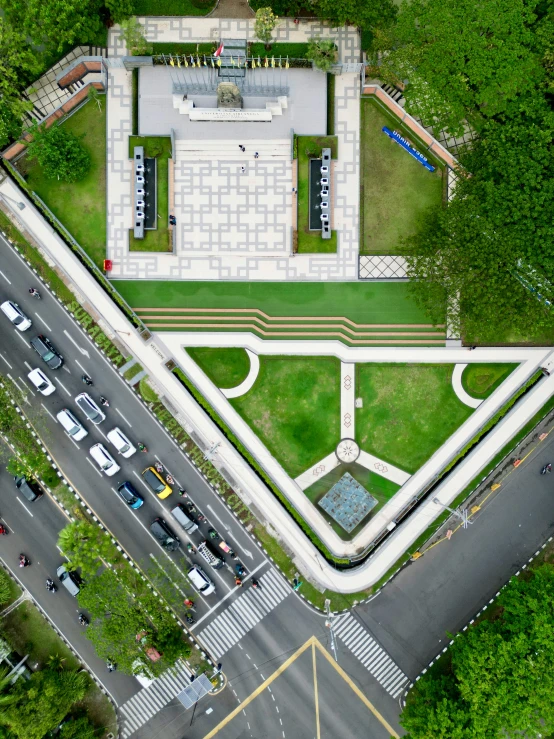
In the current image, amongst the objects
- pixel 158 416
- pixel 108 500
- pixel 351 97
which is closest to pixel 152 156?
pixel 351 97

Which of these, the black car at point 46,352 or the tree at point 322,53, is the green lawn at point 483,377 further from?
the black car at point 46,352

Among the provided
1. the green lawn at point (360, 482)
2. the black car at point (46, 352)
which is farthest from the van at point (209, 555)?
the black car at point (46, 352)

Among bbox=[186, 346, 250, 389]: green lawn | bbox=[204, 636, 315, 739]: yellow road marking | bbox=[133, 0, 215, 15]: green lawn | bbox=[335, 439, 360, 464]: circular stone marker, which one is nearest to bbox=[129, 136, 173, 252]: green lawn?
bbox=[186, 346, 250, 389]: green lawn

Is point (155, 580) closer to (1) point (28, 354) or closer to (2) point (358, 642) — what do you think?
(2) point (358, 642)

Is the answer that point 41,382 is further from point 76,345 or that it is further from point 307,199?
point 307,199

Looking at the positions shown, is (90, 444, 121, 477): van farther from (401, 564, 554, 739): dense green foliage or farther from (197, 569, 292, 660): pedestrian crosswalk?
(401, 564, 554, 739): dense green foliage

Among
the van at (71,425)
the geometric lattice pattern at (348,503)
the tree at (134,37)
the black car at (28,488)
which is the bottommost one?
the geometric lattice pattern at (348,503)
